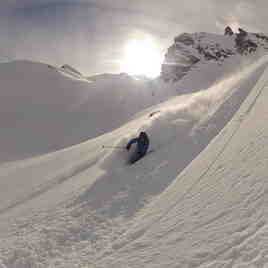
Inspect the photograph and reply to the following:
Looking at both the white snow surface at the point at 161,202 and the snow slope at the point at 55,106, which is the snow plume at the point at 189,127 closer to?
the white snow surface at the point at 161,202

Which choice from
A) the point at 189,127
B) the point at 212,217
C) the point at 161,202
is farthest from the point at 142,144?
the point at 212,217

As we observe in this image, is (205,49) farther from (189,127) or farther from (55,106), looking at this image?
(189,127)

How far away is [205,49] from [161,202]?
8514 centimetres

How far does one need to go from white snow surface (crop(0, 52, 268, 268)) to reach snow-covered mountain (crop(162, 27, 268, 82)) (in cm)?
6114

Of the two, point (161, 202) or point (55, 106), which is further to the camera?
point (55, 106)

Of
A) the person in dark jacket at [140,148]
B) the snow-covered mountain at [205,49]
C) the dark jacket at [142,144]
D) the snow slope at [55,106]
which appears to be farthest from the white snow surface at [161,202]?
the snow-covered mountain at [205,49]

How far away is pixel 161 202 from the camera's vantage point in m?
11.3

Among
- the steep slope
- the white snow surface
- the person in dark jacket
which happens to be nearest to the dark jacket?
the person in dark jacket

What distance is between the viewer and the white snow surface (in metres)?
7.31

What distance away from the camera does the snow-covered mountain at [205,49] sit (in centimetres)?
7975

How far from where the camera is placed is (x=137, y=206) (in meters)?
11.9

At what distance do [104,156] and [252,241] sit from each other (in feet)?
48.2

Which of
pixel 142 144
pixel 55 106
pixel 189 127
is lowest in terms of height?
pixel 142 144

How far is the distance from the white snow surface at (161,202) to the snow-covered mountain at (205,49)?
201ft
